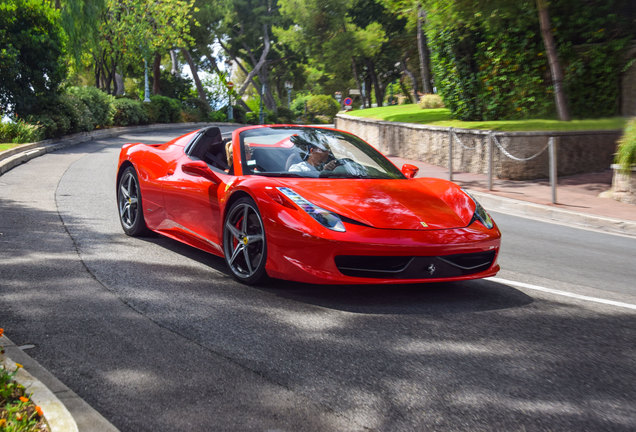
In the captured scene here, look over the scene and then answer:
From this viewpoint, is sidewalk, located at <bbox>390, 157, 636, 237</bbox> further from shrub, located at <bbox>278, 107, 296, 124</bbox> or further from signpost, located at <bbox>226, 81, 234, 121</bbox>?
shrub, located at <bbox>278, 107, 296, 124</bbox>

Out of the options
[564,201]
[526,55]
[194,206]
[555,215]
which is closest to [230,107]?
[526,55]

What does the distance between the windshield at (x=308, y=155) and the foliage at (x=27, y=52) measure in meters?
18.3

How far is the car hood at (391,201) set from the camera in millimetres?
4969

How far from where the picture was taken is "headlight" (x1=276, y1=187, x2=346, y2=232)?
4855 millimetres

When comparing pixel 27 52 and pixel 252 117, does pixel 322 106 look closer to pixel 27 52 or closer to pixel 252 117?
pixel 252 117

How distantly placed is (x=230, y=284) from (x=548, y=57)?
14.2 m

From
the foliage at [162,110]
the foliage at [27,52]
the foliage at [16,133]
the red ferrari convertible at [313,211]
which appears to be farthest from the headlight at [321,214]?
the foliage at [162,110]

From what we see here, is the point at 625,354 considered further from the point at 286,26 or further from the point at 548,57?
the point at 286,26

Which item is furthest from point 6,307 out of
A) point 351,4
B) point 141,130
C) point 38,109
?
point 351,4

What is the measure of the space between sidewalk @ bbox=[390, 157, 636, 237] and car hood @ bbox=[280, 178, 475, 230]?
511 centimetres

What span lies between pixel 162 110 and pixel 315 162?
36.1 meters

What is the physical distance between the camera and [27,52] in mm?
22797

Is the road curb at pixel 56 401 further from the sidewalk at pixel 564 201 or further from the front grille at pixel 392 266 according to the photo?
the sidewalk at pixel 564 201

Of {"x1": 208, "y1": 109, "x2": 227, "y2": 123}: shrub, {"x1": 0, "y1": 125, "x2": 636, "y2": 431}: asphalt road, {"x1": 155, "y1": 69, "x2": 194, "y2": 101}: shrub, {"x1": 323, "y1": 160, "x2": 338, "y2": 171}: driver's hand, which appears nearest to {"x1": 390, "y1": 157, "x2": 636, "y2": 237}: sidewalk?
{"x1": 0, "y1": 125, "x2": 636, "y2": 431}: asphalt road
